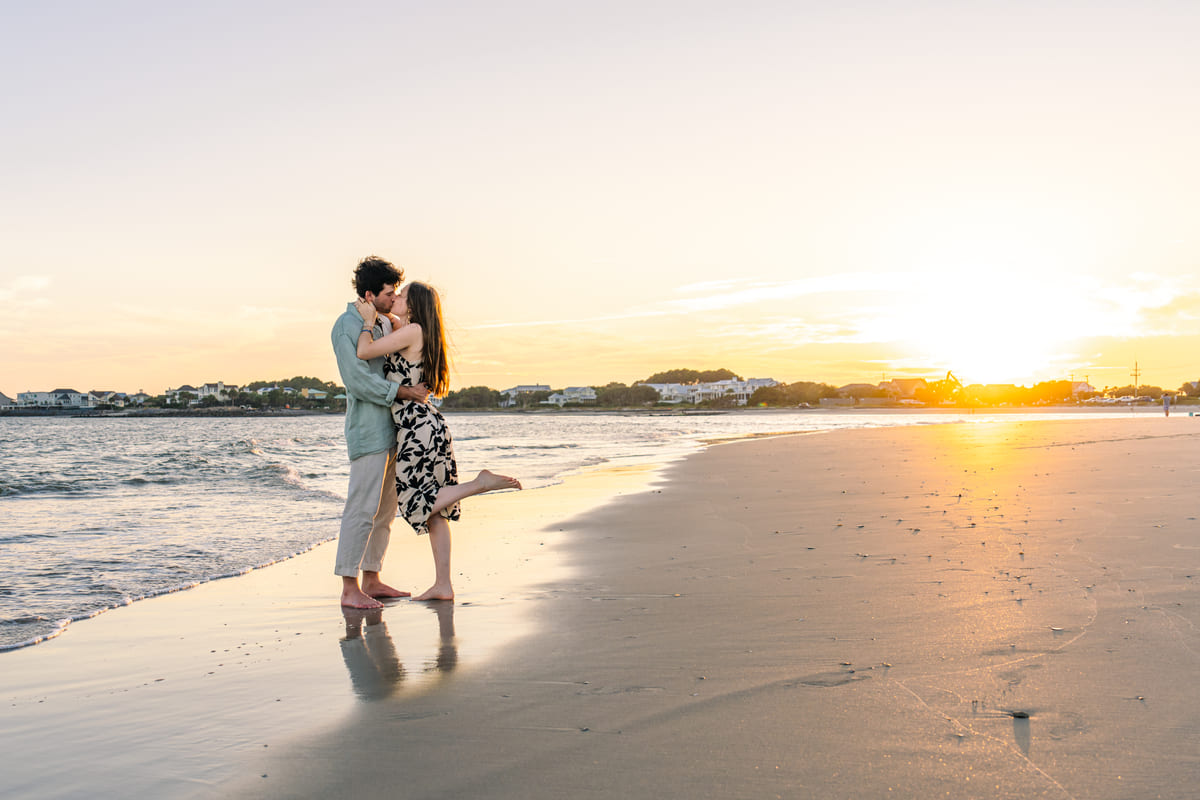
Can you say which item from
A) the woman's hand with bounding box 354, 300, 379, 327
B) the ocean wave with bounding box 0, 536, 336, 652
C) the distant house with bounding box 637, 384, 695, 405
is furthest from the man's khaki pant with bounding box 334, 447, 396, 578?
the distant house with bounding box 637, 384, 695, 405

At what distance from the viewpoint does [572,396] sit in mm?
164250

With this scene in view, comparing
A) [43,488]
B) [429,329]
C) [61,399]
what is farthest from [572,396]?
[429,329]

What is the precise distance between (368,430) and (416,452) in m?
0.30

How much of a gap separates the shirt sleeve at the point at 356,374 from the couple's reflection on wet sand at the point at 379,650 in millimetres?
1135

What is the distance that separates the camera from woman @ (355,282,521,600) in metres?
4.43

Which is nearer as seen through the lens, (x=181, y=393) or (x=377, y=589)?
(x=377, y=589)

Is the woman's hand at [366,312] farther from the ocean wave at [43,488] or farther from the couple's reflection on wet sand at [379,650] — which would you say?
the ocean wave at [43,488]

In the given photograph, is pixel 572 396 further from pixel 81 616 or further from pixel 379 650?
pixel 379 650

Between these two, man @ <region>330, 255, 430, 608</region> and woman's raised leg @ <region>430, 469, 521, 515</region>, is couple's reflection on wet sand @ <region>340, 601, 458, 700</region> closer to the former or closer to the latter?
man @ <region>330, 255, 430, 608</region>

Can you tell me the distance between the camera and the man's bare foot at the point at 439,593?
4344 millimetres

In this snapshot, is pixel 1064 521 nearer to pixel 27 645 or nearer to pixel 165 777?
pixel 165 777

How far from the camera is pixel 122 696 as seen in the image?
295 centimetres

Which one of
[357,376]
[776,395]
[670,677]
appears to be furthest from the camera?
[776,395]

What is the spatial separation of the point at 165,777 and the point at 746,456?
14342 mm
